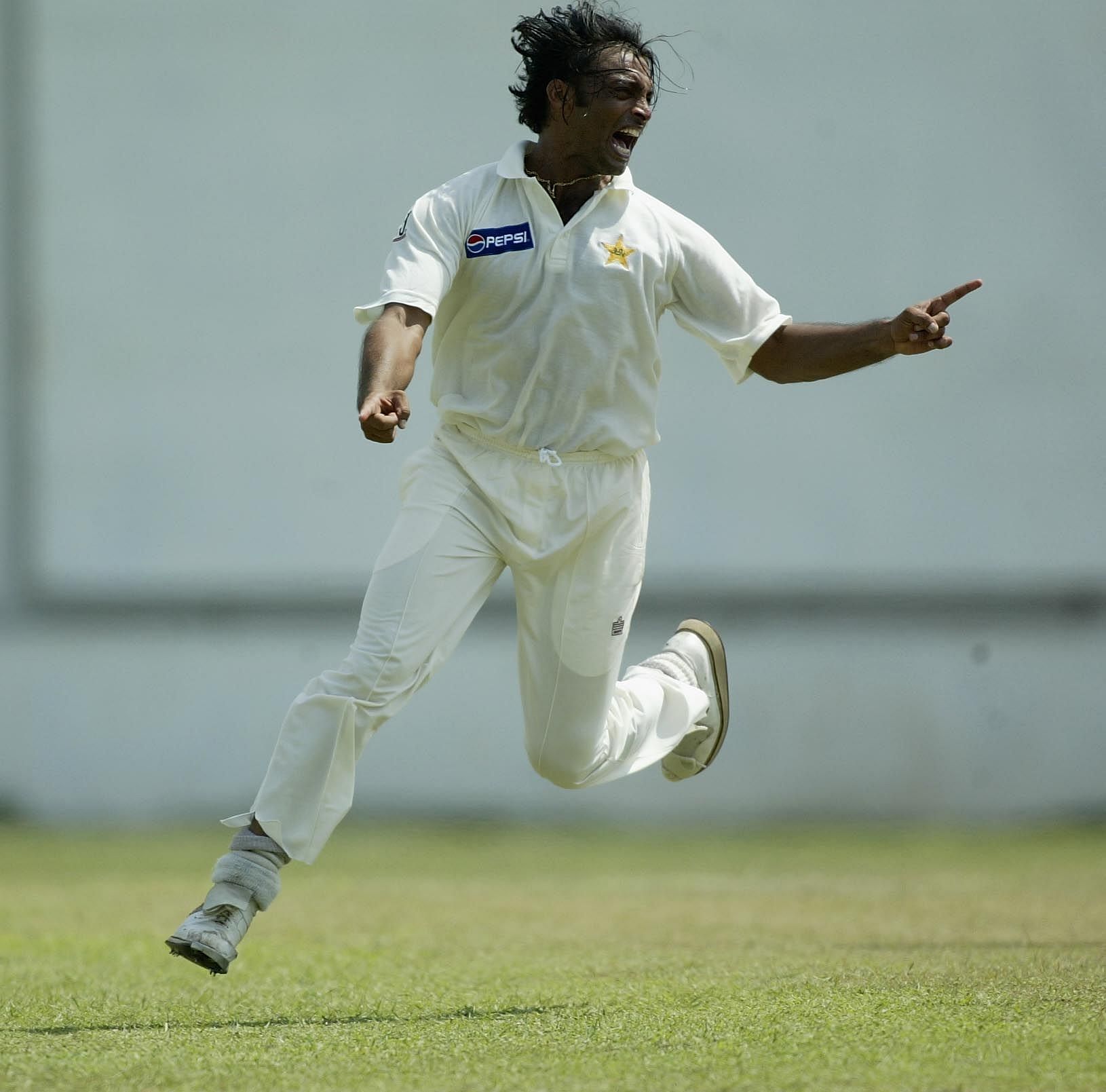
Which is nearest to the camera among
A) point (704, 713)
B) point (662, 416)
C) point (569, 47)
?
point (569, 47)

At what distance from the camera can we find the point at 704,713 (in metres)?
5.50

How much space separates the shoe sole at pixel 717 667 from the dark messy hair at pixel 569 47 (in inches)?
73.9

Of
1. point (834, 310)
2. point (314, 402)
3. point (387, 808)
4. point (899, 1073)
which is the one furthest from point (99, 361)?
point (899, 1073)

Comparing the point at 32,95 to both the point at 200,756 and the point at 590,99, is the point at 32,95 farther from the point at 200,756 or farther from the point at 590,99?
the point at 590,99

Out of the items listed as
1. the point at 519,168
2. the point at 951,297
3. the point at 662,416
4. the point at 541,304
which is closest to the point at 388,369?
the point at 541,304

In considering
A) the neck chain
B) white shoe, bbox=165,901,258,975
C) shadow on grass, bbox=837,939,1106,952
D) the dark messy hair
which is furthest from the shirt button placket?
shadow on grass, bbox=837,939,1106,952

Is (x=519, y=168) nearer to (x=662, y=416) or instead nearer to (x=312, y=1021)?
(x=312, y=1021)

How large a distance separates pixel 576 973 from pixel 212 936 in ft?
4.13

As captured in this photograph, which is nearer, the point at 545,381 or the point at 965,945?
the point at 545,381

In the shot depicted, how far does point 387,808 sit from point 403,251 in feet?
21.2

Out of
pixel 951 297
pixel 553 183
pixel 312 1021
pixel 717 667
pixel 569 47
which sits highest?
pixel 569 47

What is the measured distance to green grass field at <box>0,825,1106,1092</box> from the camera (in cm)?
342

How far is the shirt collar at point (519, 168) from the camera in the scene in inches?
178

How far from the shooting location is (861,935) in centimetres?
565
